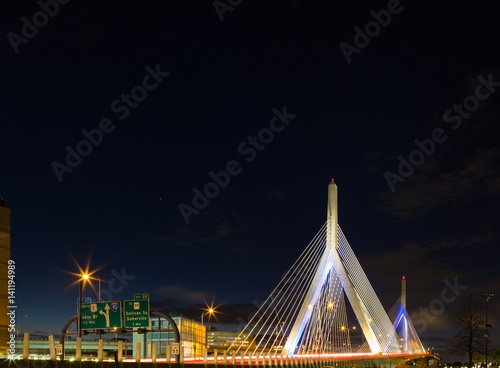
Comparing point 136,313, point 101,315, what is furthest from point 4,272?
point 136,313

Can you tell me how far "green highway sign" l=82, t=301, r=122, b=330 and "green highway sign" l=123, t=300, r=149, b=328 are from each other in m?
0.37

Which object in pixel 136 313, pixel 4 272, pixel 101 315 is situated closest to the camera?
pixel 136 313

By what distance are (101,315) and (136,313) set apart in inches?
85.2

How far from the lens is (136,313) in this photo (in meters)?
35.5

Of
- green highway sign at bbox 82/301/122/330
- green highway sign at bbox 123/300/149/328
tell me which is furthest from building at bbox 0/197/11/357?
green highway sign at bbox 123/300/149/328

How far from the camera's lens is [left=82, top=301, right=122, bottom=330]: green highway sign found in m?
35.6

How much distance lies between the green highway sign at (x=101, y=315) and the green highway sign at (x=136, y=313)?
0.37 metres

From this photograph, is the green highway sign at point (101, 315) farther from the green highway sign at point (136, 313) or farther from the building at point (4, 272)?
the building at point (4, 272)

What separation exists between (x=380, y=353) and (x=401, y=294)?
157 ft

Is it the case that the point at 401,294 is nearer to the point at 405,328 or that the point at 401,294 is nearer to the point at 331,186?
the point at 405,328

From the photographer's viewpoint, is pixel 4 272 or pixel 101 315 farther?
pixel 4 272

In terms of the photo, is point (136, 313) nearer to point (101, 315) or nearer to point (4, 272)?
point (101, 315)

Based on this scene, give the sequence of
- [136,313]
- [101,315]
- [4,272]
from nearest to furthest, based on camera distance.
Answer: [136,313] < [101,315] < [4,272]

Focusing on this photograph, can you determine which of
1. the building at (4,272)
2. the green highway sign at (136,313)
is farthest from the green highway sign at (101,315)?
the building at (4,272)
